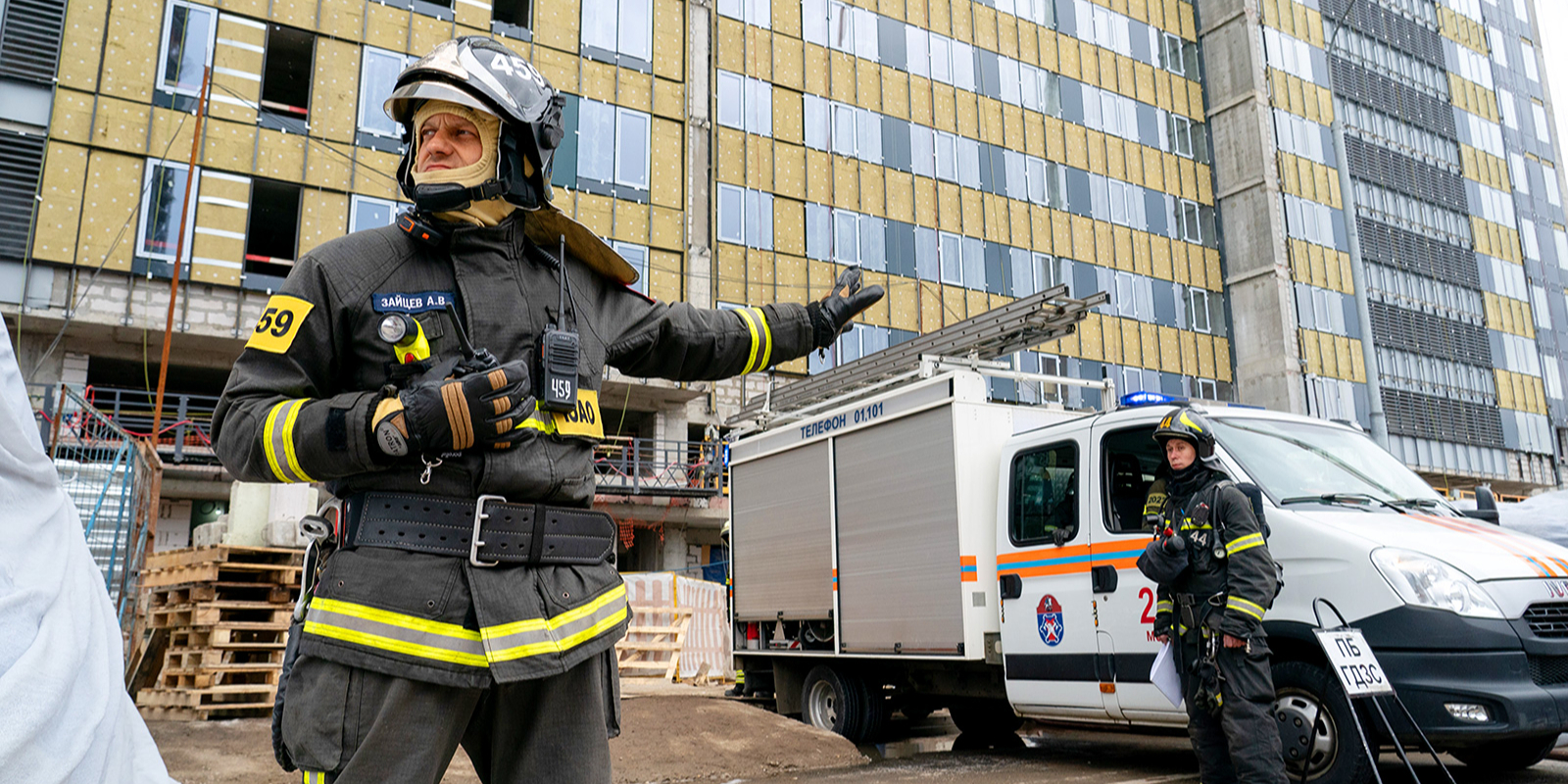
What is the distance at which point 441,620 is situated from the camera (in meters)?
2.19

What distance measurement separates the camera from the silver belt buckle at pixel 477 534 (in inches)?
88.2

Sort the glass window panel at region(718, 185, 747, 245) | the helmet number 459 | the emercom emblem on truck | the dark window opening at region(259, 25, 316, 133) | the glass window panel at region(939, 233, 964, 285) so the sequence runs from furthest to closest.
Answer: the glass window panel at region(939, 233, 964, 285) → the glass window panel at region(718, 185, 747, 245) → the dark window opening at region(259, 25, 316, 133) → the emercom emblem on truck → the helmet number 459

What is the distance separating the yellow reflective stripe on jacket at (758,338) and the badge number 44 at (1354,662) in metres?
3.73

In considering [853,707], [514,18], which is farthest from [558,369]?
[514,18]

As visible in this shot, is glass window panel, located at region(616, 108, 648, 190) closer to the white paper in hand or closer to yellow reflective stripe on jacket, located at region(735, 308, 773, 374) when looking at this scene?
the white paper in hand

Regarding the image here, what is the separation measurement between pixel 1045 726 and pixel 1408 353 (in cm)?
3765

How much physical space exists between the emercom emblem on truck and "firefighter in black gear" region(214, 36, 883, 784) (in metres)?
5.19

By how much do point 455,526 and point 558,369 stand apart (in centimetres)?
43

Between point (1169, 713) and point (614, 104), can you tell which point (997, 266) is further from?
point (1169, 713)

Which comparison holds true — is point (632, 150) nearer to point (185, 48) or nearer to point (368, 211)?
point (368, 211)

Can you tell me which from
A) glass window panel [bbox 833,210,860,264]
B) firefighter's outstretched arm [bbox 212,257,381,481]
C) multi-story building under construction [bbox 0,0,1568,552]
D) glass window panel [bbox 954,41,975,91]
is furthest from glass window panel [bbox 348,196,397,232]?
firefighter's outstretched arm [bbox 212,257,381,481]

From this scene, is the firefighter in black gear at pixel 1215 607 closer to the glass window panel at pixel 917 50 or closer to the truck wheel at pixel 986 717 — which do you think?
the truck wheel at pixel 986 717

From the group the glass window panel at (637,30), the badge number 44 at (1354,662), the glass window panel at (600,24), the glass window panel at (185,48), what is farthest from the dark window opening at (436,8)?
the badge number 44 at (1354,662)

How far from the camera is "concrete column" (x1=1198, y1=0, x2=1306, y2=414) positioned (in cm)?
3831
